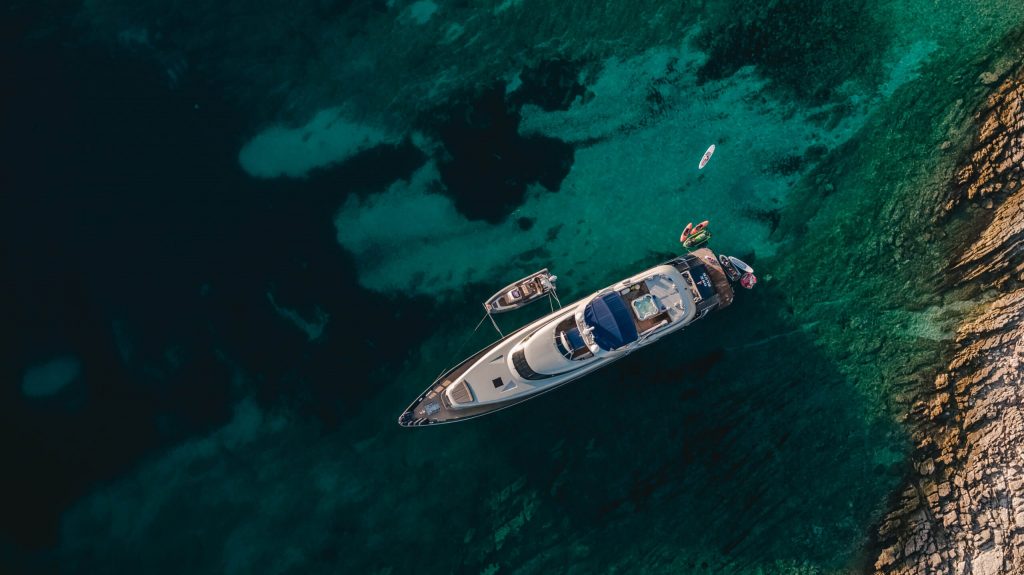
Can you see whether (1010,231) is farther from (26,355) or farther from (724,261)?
(26,355)

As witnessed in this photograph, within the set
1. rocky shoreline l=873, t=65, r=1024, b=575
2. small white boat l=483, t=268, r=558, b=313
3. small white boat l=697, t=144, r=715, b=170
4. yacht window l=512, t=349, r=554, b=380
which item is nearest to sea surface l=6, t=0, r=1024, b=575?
small white boat l=697, t=144, r=715, b=170

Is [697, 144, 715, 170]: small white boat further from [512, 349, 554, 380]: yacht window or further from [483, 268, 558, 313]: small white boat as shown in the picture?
[512, 349, 554, 380]: yacht window

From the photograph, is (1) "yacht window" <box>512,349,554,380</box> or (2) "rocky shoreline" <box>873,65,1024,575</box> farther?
(2) "rocky shoreline" <box>873,65,1024,575</box>

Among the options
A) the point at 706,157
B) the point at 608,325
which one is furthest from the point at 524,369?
the point at 706,157

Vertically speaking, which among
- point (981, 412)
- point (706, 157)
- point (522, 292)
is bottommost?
point (981, 412)

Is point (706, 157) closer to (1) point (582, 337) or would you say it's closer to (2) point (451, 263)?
(1) point (582, 337)
